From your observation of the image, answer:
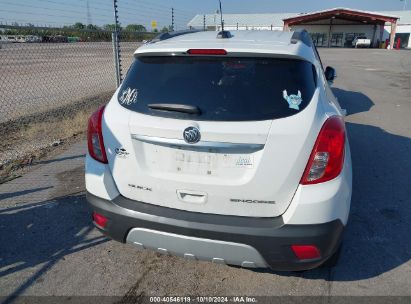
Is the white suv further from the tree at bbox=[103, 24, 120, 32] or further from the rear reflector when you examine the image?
the tree at bbox=[103, 24, 120, 32]

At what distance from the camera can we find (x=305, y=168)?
7.05 ft

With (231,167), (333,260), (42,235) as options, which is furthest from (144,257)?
(333,260)

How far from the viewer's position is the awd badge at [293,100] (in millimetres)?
2209

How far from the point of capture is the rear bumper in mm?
2164

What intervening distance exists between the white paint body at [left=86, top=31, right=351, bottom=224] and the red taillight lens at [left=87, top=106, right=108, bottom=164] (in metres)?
0.05

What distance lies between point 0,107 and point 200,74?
27.6ft

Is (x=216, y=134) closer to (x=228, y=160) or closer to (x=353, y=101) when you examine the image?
(x=228, y=160)

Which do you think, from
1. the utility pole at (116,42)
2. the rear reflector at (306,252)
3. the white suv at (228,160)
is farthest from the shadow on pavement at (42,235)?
the utility pole at (116,42)

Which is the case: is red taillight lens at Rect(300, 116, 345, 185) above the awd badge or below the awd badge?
below

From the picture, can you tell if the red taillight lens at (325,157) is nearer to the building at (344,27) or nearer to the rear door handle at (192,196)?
the rear door handle at (192,196)

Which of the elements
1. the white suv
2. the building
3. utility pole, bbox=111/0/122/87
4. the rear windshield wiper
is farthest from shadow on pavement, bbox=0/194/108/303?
the building

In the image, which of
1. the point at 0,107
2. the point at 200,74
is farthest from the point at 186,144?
the point at 0,107

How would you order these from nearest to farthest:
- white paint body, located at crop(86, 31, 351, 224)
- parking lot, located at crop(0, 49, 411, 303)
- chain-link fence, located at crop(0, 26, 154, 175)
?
1. white paint body, located at crop(86, 31, 351, 224)
2. parking lot, located at crop(0, 49, 411, 303)
3. chain-link fence, located at crop(0, 26, 154, 175)

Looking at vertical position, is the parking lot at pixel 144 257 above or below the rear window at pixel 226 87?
below
